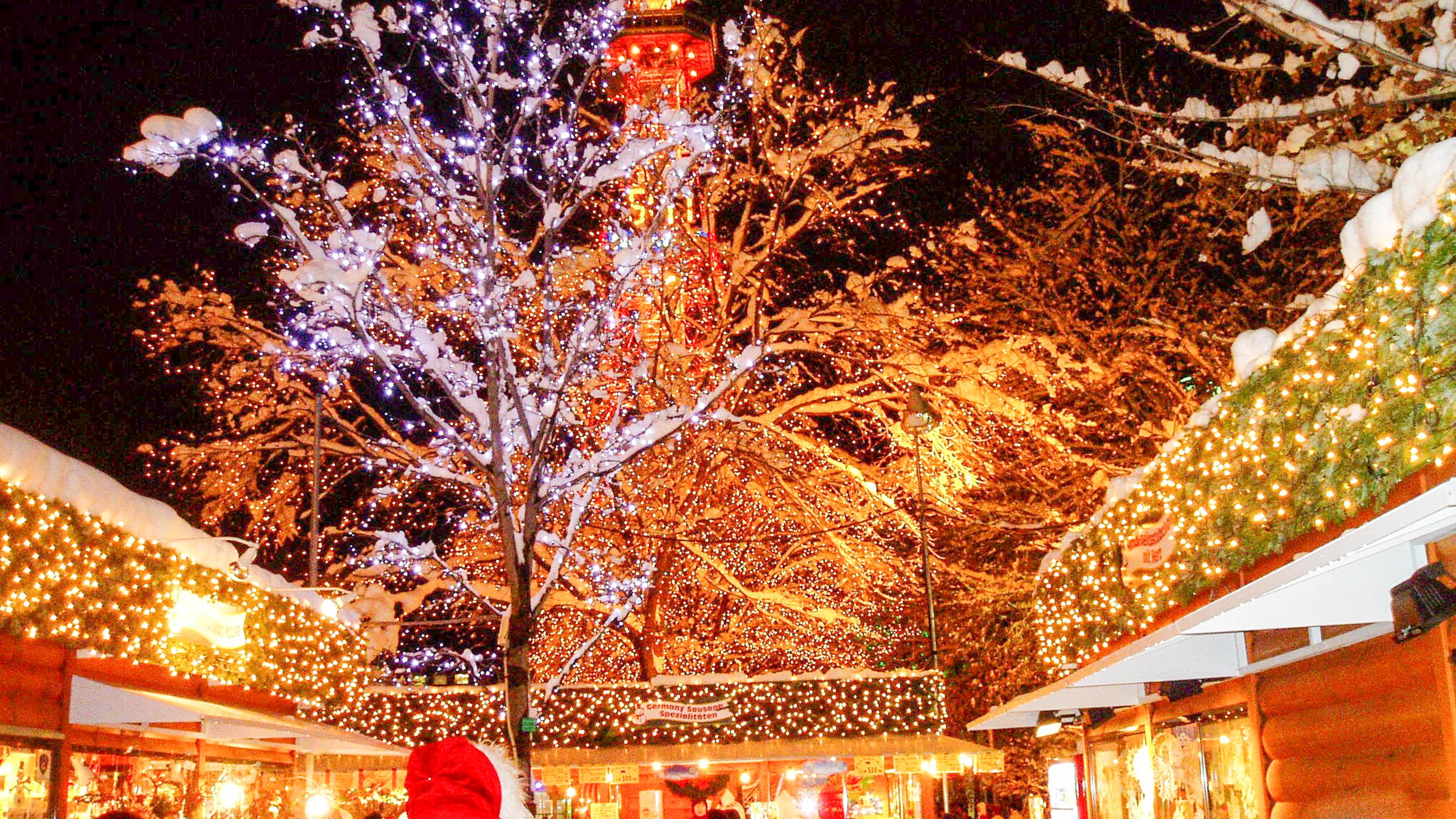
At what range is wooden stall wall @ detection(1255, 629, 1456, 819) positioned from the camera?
18.6ft

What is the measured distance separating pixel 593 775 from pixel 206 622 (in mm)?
6606

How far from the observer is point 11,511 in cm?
765

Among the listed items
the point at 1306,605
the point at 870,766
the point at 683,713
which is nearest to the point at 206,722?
the point at 683,713

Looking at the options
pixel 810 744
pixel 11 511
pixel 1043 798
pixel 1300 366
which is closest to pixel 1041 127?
pixel 1300 366

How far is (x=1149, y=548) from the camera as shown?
31.7 feet

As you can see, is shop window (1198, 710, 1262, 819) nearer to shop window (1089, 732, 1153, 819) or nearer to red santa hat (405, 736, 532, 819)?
shop window (1089, 732, 1153, 819)

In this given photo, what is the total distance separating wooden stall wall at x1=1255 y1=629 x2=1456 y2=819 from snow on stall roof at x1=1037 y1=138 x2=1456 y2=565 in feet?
5.67

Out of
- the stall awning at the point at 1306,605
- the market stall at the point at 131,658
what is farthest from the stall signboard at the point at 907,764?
the market stall at the point at 131,658

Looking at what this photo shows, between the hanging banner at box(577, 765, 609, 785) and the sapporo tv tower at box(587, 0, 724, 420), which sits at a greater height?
the sapporo tv tower at box(587, 0, 724, 420)

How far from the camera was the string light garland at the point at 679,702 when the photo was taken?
15.5 m

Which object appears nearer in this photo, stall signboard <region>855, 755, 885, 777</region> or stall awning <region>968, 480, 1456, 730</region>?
stall awning <region>968, 480, 1456, 730</region>

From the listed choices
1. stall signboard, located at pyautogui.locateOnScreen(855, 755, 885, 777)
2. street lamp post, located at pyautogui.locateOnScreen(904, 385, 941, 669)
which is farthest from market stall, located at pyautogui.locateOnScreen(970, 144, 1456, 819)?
stall signboard, located at pyautogui.locateOnScreen(855, 755, 885, 777)

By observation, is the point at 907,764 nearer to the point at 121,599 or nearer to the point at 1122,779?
the point at 1122,779

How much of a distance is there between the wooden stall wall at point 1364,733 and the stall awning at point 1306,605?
0.57ft
